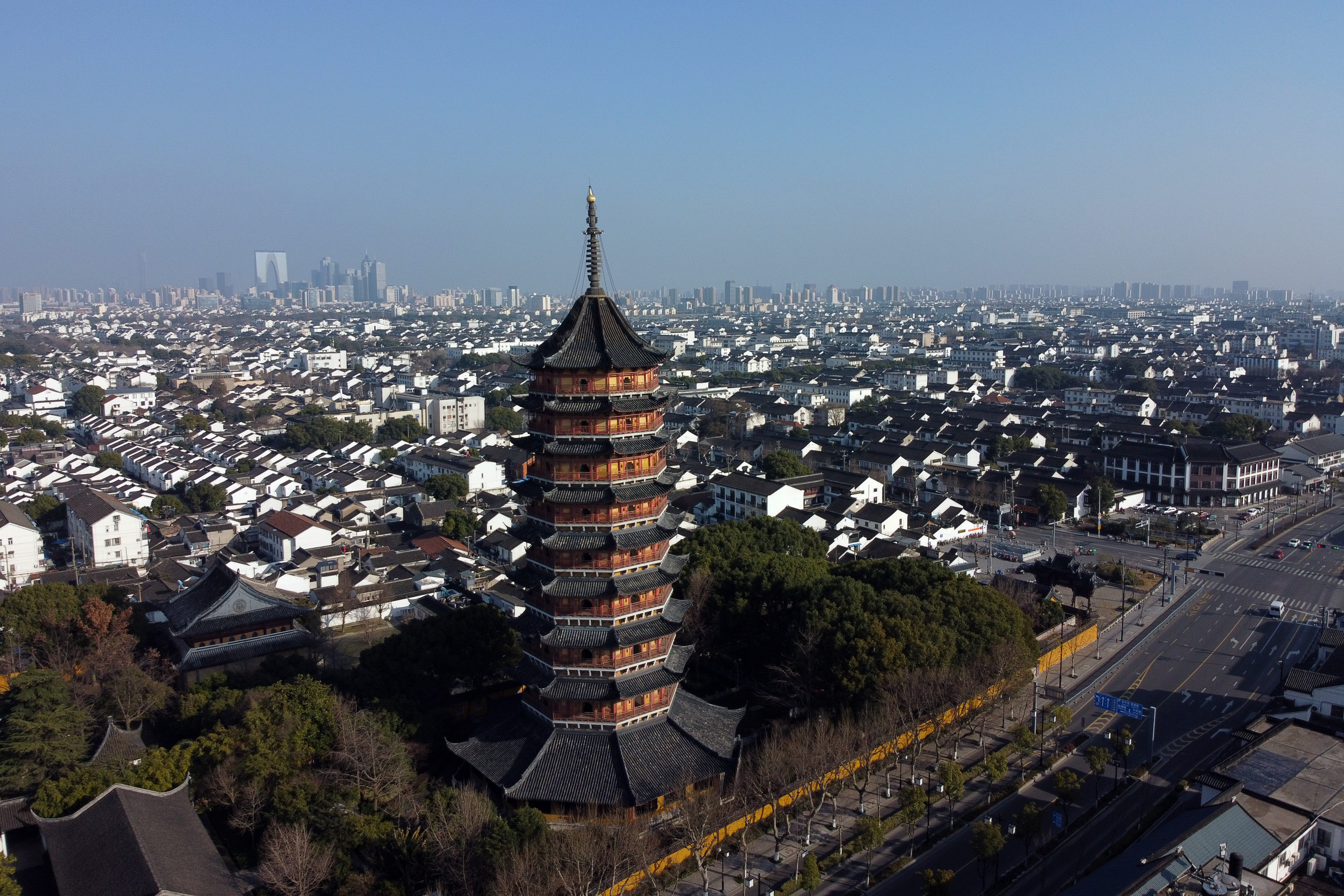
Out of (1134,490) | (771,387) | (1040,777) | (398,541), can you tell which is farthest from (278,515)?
(771,387)

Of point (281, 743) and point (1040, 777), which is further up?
point (281, 743)

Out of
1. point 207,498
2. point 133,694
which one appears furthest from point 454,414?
point 133,694

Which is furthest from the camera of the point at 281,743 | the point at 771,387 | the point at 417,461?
the point at 771,387

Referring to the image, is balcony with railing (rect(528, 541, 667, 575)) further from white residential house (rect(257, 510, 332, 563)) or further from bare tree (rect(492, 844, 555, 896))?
white residential house (rect(257, 510, 332, 563))

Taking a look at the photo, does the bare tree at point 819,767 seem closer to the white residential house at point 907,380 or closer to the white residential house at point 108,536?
the white residential house at point 108,536

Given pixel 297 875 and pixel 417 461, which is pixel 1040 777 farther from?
pixel 417 461

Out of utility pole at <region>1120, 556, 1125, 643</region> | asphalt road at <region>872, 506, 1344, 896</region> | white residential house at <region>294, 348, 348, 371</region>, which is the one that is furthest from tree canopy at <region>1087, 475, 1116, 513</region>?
white residential house at <region>294, 348, 348, 371</region>
